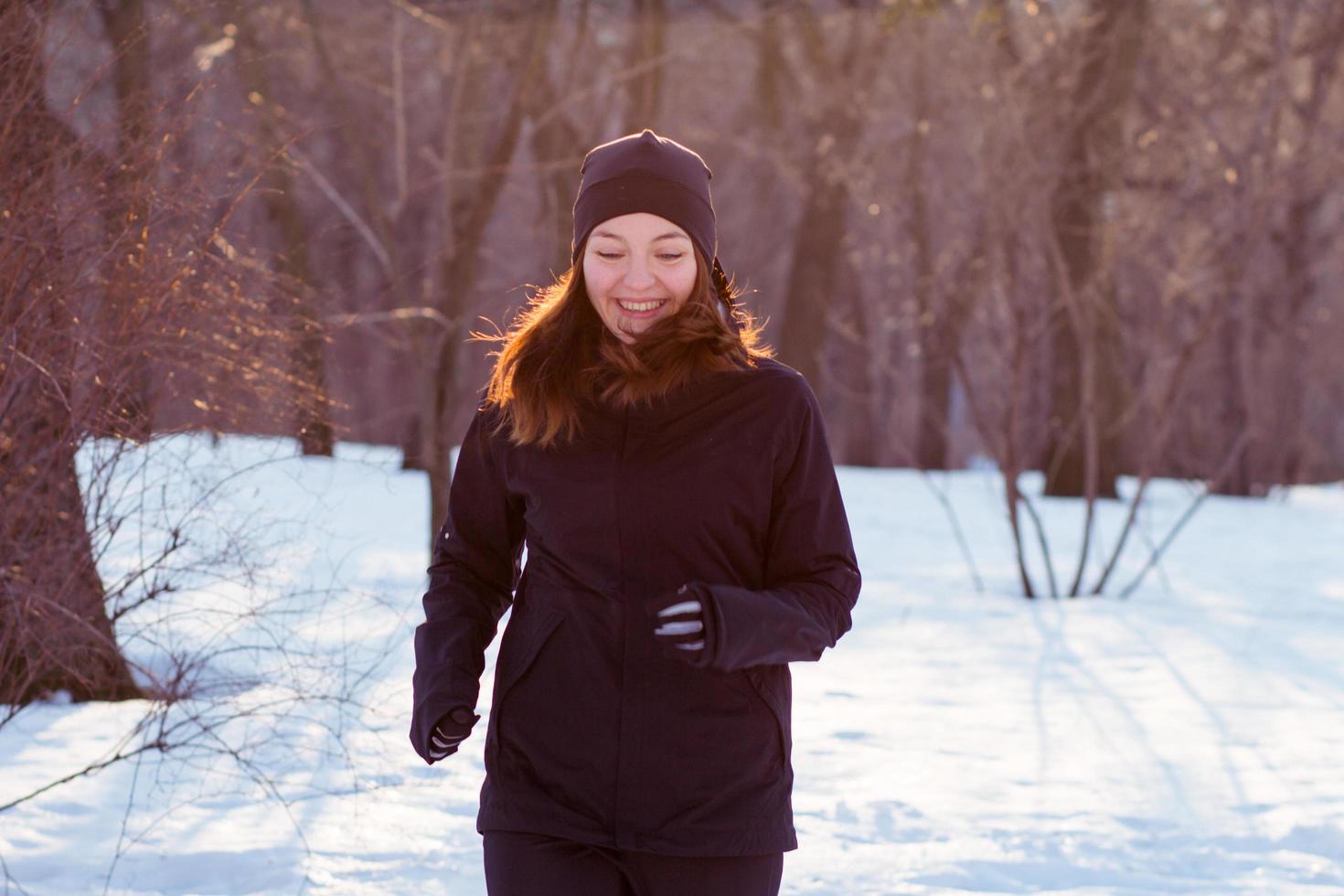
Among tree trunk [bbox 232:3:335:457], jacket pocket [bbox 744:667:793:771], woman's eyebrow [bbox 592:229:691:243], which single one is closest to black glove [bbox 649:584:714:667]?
jacket pocket [bbox 744:667:793:771]

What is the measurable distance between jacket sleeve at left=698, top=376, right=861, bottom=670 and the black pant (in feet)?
1.00

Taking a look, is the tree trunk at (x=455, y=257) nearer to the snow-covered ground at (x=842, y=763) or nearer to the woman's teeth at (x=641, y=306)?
the snow-covered ground at (x=842, y=763)

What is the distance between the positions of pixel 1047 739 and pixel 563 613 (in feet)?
14.0

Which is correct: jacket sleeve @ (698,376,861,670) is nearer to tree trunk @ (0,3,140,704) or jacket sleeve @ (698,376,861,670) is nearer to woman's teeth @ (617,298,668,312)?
woman's teeth @ (617,298,668,312)

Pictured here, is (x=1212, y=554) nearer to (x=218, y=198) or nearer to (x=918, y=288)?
(x=918, y=288)

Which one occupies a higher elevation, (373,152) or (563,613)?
(373,152)

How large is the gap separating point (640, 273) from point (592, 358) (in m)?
0.16

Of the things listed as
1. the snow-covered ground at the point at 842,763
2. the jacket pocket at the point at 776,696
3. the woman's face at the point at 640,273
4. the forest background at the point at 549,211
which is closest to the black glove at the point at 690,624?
the jacket pocket at the point at 776,696

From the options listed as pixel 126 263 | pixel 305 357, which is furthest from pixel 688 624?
pixel 305 357

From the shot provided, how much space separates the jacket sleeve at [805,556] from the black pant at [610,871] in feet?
1.00

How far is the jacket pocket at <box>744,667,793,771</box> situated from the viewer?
2.39m

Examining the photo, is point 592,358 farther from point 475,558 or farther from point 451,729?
point 451,729

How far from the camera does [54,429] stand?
12.6 ft

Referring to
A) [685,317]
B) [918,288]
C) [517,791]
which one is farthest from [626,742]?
[918,288]
